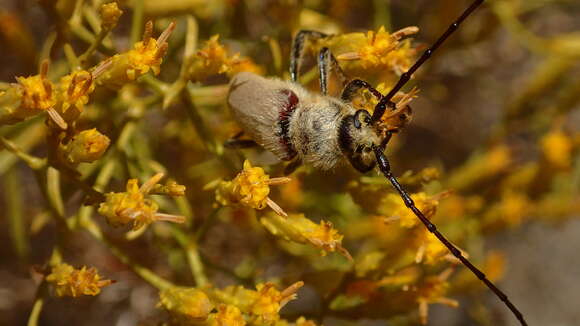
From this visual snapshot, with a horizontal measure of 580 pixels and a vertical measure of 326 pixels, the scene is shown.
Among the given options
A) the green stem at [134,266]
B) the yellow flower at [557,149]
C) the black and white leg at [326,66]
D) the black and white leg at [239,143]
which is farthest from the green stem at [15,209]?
the yellow flower at [557,149]

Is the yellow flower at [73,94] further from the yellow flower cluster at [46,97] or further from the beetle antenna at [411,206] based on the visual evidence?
the beetle antenna at [411,206]

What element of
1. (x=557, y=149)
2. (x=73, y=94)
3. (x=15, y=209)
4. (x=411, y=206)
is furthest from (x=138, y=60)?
(x=557, y=149)

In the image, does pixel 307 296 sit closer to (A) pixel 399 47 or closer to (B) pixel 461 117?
(B) pixel 461 117

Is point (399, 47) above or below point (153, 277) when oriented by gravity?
above

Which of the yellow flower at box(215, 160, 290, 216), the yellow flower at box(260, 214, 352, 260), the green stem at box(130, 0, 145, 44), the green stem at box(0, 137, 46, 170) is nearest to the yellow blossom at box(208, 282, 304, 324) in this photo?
the yellow flower at box(260, 214, 352, 260)

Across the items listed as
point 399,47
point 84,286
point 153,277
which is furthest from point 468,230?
point 84,286

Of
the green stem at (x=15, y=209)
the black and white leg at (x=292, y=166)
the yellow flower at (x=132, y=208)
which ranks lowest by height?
the green stem at (x=15, y=209)
